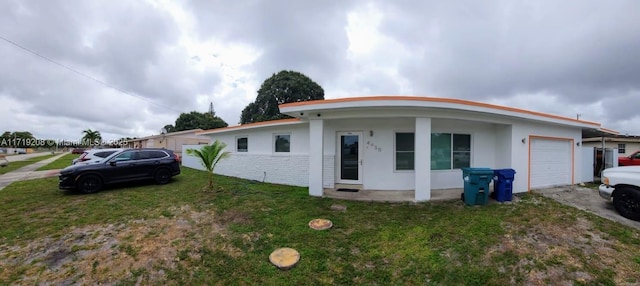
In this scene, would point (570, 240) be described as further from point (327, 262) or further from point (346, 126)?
point (346, 126)

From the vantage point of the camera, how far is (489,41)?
10.3 meters

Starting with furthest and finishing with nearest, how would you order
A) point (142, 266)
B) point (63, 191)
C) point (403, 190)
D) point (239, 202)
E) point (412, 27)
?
point (412, 27)
point (63, 191)
point (403, 190)
point (239, 202)
point (142, 266)

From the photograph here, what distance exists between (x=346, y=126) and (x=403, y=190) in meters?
2.92

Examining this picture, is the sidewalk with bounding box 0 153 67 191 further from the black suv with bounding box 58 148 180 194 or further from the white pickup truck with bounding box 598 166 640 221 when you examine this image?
the white pickup truck with bounding box 598 166 640 221

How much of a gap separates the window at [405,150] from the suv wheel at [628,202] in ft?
15.8

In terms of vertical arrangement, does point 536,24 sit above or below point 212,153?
above

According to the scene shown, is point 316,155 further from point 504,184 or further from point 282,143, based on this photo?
point 504,184

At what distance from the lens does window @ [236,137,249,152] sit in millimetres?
12078

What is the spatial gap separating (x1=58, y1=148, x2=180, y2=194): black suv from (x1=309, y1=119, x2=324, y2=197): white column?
693 centimetres

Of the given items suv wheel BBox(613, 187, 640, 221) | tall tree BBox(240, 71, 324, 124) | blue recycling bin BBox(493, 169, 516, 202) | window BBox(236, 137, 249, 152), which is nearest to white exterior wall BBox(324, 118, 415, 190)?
blue recycling bin BBox(493, 169, 516, 202)

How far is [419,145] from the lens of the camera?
7047 millimetres

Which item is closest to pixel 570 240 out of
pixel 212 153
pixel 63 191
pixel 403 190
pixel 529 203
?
pixel 529 203

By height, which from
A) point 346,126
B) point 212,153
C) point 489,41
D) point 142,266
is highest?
point 489,41

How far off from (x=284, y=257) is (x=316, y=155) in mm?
3853
